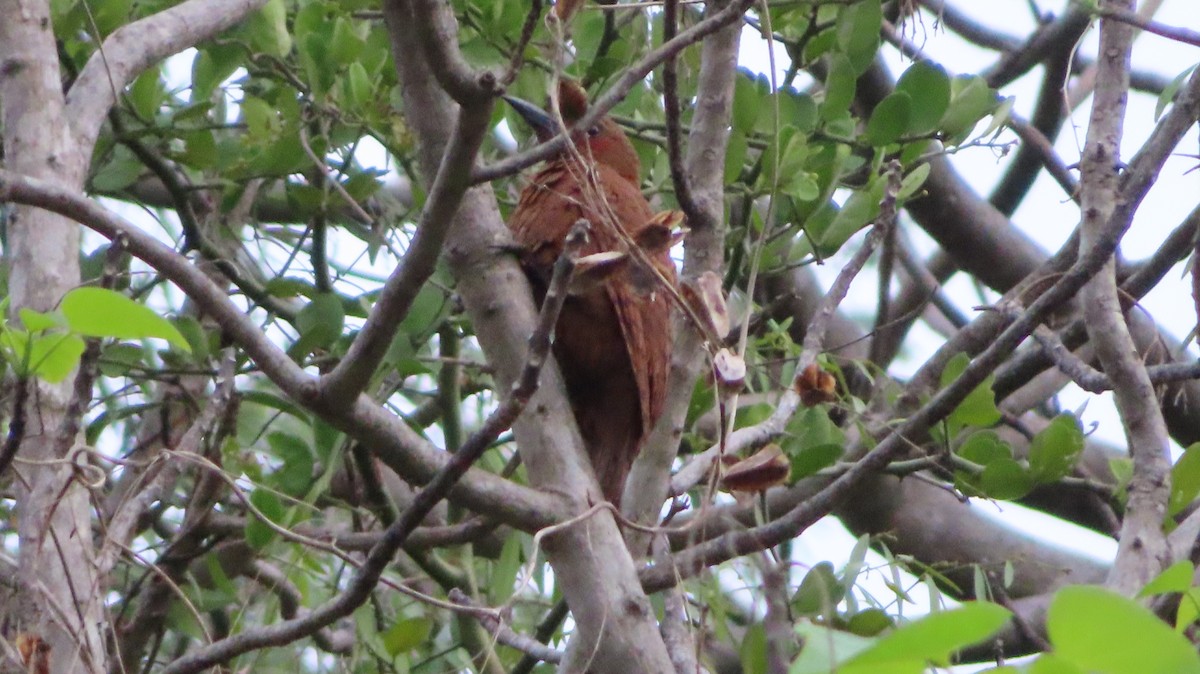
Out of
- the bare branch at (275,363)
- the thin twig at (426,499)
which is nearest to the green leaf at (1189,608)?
the thin twig at (426,499)

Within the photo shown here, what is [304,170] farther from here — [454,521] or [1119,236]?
[1119,236]

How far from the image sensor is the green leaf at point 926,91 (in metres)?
2.37

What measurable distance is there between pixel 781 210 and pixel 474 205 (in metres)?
0.63

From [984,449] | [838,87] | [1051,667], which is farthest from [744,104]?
[1051,667]

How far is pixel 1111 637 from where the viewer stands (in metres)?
0.67

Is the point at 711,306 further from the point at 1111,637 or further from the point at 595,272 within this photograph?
the point at 1111,637

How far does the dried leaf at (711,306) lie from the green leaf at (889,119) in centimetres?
86

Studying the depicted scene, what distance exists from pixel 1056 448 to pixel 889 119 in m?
0.61

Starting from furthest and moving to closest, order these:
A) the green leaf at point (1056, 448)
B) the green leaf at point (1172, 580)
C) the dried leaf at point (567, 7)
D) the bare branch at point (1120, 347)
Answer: the green leaf at point (1056, 448), the bare branch at point (1120, 347), the dried leaf at point (567, 7), the green leaf at point (1172, 580)

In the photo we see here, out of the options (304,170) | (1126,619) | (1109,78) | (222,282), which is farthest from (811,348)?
(222,282)

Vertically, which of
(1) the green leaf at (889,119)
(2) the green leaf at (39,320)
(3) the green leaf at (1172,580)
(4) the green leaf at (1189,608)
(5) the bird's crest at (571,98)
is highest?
(1) the green leaf at (889,119)

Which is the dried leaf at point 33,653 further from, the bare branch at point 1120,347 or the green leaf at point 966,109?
the green leaf at point 966,109

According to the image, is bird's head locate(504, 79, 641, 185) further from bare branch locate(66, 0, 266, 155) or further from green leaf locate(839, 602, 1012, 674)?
green leaf locate(839, 602, 1012, 674)

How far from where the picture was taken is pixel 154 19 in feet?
7.38
